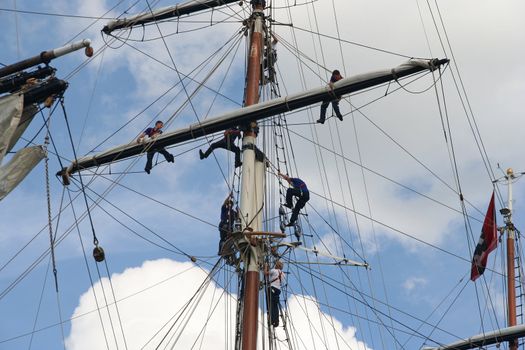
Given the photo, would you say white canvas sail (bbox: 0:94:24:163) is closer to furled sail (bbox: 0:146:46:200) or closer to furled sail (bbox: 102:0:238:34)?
furled sail (bbox: 0:146:46:200)

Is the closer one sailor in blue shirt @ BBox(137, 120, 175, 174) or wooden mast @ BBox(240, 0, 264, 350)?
wooden mast @ BBox(240, 0, 264, 350)

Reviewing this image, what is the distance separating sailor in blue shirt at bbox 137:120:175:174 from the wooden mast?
1532mm

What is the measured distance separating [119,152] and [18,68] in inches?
201

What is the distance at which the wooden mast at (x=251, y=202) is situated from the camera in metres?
19.0

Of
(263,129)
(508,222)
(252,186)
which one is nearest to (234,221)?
(252,186)

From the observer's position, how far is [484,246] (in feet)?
90.4

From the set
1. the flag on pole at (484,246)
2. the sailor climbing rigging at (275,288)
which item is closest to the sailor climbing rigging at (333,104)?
the sailor climbing rigging at (275,288)

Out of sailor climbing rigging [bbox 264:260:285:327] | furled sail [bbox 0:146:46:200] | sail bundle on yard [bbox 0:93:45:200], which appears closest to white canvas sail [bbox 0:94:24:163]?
sail bundle on yard [bbox 0:93:45:200]

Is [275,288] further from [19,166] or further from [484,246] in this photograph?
[484,246]

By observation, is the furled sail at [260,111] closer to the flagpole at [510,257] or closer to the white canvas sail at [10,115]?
the white canvas sail at [10,115]

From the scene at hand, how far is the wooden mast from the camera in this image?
1903cm

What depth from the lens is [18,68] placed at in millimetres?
16984

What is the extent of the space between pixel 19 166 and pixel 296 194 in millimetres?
6675

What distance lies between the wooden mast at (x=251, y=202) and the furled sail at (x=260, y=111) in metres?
0.39
